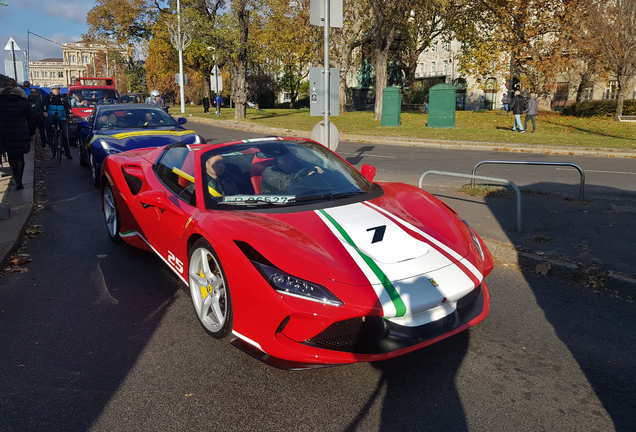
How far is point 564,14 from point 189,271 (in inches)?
1228

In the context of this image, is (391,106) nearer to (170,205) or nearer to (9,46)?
(9,46)

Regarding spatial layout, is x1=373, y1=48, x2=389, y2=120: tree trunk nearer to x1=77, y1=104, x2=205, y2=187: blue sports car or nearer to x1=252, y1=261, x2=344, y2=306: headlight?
x1=77, y1=104, x2=205, y2=187: blue sports car

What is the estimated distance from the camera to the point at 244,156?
4.37 metres

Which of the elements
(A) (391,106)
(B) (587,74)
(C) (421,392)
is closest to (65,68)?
(B) (587,74)

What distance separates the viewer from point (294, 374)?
3201mm

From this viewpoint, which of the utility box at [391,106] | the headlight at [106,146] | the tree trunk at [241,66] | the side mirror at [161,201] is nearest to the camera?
the side mirror at [161,201]

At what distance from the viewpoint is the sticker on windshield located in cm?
390

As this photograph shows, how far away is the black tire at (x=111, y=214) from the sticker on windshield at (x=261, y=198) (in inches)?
97.5

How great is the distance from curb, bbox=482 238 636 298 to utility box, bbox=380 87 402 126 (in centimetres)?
1879

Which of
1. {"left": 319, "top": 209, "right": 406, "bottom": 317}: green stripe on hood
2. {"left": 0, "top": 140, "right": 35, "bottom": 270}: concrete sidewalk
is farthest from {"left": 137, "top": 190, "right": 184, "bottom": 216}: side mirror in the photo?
{"left": 0, "top": 140, "right": 35, "bottom": 270}: concrete sidewalk

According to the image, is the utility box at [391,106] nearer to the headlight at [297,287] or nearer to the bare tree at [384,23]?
the bare tree at [384,23]

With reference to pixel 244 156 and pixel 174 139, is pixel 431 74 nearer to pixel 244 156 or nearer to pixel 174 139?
pixel 174 139

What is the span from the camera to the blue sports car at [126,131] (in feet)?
29.1

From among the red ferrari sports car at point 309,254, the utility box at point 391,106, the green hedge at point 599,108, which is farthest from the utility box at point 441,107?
Answer: the red ferrari sports car at point 309,254
